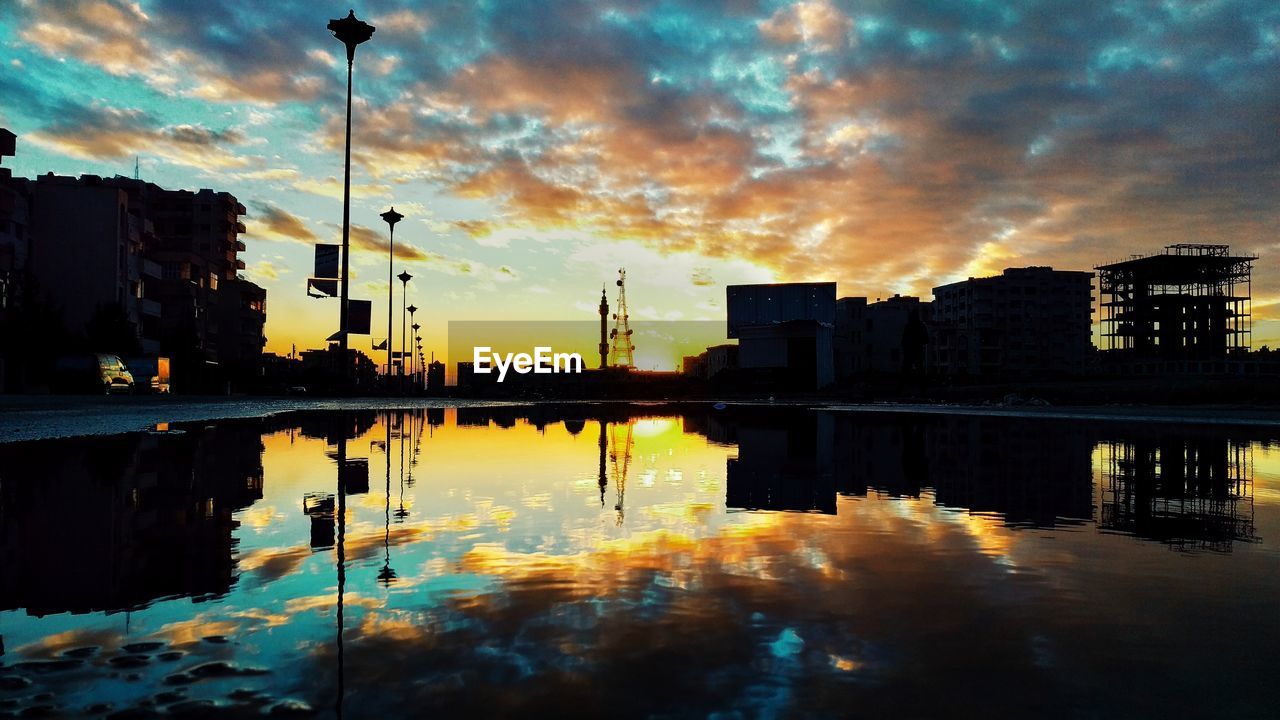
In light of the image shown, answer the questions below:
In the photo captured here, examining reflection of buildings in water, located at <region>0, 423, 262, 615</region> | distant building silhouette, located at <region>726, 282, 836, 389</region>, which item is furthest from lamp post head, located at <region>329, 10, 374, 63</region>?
distant building silhouette, located at <region>726, 282, 836, 389</region>

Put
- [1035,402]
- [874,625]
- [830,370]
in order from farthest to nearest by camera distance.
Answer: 1. [830,370]
2. [1035,402]
3. [874,625]

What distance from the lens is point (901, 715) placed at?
137 inches

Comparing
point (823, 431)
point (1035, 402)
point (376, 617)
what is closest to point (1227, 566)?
point (376, 617)

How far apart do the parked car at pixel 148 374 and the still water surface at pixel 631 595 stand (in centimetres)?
4832

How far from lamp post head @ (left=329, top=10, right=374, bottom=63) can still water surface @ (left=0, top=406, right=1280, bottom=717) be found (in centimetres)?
3389

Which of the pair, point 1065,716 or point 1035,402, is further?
point 1035,402

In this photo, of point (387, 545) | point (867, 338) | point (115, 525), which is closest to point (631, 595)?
point (387, 545)

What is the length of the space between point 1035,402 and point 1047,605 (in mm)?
55057

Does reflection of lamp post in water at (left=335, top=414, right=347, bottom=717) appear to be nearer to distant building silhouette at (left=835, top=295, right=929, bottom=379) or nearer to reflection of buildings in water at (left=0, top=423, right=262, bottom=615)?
reflection of buildings in water at (left=0, top=423, right=262, bottom=615)

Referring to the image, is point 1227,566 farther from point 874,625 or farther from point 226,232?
point 226,232

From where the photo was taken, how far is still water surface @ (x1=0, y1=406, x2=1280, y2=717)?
3771 millimetres

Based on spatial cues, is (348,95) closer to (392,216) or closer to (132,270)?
(392,216)

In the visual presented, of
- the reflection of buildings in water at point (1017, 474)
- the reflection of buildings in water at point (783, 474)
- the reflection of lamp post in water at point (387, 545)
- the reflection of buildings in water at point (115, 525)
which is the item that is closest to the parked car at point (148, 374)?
the reflection of buildings in water at point (115, 525)

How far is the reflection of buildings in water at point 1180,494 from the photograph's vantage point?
842 centimetres
